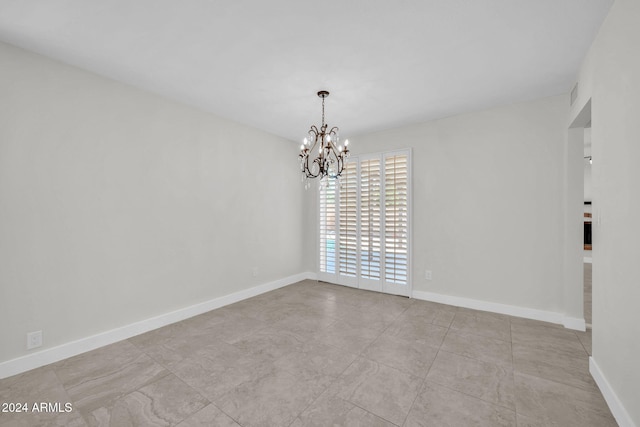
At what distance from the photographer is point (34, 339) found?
87.3 inches

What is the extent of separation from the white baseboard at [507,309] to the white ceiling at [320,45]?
248 cm

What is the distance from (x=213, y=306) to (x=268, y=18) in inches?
128

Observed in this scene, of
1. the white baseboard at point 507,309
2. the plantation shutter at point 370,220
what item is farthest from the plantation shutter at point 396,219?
the white baseboard at point 507,309

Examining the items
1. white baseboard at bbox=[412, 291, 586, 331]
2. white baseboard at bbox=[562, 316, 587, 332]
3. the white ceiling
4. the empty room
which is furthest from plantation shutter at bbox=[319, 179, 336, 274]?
white baseboard at bbox=[562, 316, 587, 332]

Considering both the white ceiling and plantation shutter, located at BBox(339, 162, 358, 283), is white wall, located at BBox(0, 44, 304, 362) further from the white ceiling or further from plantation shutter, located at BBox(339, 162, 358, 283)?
plantation shutter, located at BBox(339, 162, 358, 283)

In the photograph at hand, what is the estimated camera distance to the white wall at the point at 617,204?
58.7 inches

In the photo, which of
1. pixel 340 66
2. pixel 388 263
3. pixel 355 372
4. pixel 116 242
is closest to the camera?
pixel 355 372

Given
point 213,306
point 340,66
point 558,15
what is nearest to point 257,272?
point 213,306

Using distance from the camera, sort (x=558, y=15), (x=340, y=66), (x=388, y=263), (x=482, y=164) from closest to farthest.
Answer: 1. (x=558, y=15)
2. (x=340, y=66)
3. (x=482, y=164)
4. (x=388, y=263)

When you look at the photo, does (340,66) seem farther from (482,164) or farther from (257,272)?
(257,272)

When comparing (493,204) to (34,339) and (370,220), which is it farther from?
(34,339)

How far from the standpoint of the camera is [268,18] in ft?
6.14

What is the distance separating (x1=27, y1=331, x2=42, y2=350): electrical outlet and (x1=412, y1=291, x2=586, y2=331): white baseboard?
4072mm

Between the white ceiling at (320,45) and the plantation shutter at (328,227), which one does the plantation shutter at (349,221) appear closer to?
the plantation shutter at (328,227)
